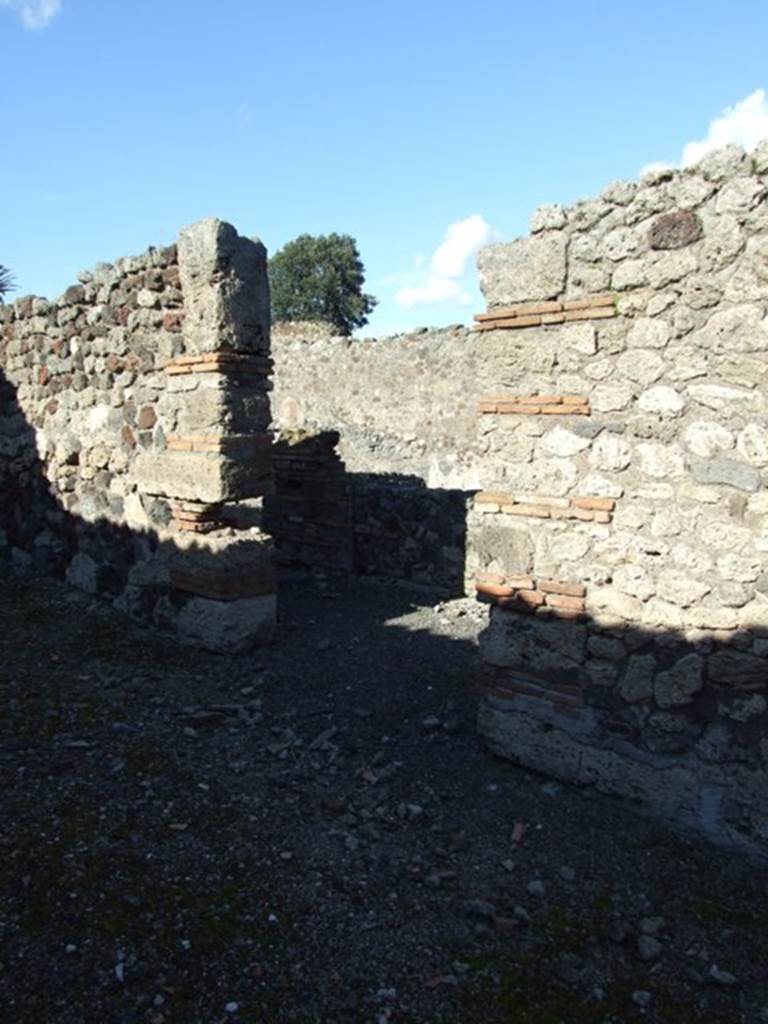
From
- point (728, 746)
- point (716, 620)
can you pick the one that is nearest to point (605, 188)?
point (716, 620)

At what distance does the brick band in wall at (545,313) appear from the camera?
3.43m

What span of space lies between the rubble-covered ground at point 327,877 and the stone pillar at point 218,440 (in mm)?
791

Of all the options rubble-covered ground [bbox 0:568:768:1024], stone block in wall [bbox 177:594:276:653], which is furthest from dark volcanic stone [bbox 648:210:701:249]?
stone block in wall [bbox 177:594:276:653]

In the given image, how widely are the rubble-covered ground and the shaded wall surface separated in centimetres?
38

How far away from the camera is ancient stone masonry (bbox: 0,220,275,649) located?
5188mm

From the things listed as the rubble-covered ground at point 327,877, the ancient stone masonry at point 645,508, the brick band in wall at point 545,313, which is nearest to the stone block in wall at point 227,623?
the rubble-covered ground at point 327,877

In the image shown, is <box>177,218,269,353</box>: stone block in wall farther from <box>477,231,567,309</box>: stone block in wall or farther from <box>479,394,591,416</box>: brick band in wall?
<box>479,394,591,416</box>: brick band in wall

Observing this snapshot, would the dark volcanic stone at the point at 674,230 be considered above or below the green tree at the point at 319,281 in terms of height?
below

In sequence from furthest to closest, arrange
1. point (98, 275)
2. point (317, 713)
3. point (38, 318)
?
point (38, 318) → point (98, 275) → point (317, 713)

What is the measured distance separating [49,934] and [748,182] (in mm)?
3905

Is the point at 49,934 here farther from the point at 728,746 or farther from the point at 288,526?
the point at 288,526

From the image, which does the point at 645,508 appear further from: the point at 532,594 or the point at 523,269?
the point at 523,269

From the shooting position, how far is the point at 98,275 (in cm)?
594

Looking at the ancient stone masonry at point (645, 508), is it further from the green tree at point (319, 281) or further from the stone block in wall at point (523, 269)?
the green tree at point (319, 281)
